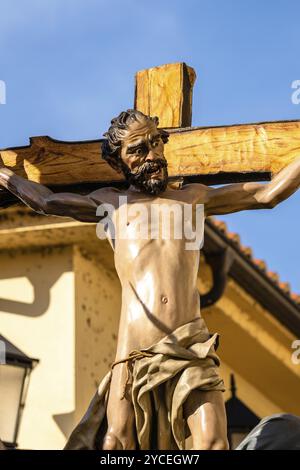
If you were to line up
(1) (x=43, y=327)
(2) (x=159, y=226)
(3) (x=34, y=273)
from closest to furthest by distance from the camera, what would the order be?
1. (2) (x=159, y=226)
2. (1) (x=43, y=327)
3. (3) (x=34, y=273)

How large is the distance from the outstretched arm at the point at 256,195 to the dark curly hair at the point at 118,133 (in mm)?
359

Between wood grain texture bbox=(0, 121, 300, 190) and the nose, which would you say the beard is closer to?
the nose

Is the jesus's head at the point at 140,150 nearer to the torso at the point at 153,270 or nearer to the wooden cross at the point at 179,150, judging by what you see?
the torso at the point at 153,270

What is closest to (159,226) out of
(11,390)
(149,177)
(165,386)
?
(149,177)

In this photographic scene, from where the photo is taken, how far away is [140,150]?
8492 mm

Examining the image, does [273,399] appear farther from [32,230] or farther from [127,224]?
[127,224]

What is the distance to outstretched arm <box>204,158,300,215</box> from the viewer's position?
28.3 ft

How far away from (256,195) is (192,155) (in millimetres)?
885

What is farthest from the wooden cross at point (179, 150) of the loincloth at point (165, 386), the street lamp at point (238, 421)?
the street lamp at point (238, 421)

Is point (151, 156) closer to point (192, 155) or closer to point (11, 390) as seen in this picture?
point (192, 155)

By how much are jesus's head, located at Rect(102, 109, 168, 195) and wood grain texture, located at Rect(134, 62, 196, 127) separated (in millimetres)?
1099

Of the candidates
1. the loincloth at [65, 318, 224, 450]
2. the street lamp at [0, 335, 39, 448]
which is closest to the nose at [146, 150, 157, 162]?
the loincloth at [65, 318, 224, 450]

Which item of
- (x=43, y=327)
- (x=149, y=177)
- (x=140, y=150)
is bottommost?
(x=43, y=327)

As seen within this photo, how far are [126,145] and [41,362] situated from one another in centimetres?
482
